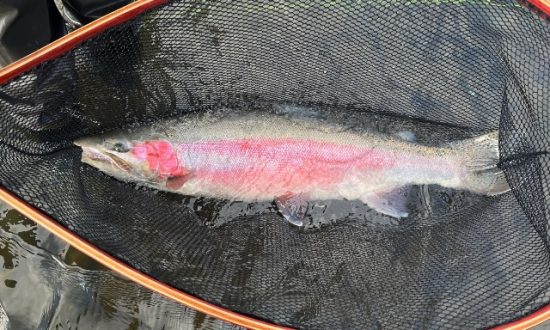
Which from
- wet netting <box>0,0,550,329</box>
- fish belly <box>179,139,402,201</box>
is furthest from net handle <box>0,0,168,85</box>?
fish belly <box>179,139,402,201</box>

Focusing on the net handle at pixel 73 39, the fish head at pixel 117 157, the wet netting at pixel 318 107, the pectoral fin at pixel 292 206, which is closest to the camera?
the net handle at pixel 73 39

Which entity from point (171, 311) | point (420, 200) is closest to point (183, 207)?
point (171, 311)

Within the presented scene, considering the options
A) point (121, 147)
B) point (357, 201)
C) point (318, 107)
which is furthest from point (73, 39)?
point (357, 201)

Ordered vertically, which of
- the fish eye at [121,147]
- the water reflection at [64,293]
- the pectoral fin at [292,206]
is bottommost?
the water reflection at [64,293]

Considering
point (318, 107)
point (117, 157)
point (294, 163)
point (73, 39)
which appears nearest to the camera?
point (73, 39)

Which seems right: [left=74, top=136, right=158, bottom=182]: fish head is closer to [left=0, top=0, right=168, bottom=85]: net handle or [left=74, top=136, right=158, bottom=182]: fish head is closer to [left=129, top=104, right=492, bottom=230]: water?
[left=129, top=104, right=492, bottom=230]: water

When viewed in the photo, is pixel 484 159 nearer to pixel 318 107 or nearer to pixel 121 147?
pixel 318 107

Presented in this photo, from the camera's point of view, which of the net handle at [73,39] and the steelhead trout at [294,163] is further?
the steelhead trout at [294,163]

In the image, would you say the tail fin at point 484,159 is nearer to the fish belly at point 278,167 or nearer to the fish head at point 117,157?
the fish belly at point 278,167

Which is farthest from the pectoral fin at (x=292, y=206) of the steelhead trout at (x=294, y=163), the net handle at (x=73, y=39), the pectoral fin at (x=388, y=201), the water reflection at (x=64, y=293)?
the net handle at (x=73, y=39)

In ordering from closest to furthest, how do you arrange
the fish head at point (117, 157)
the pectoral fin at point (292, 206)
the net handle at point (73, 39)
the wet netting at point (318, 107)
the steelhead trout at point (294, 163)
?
the net handle at point (73, 39) → the wet netting at point (318, 107) → the fish head at point (117, 157) → the steelhead trout at point (294, 163) → the pectoral fin at point (292, 206)
